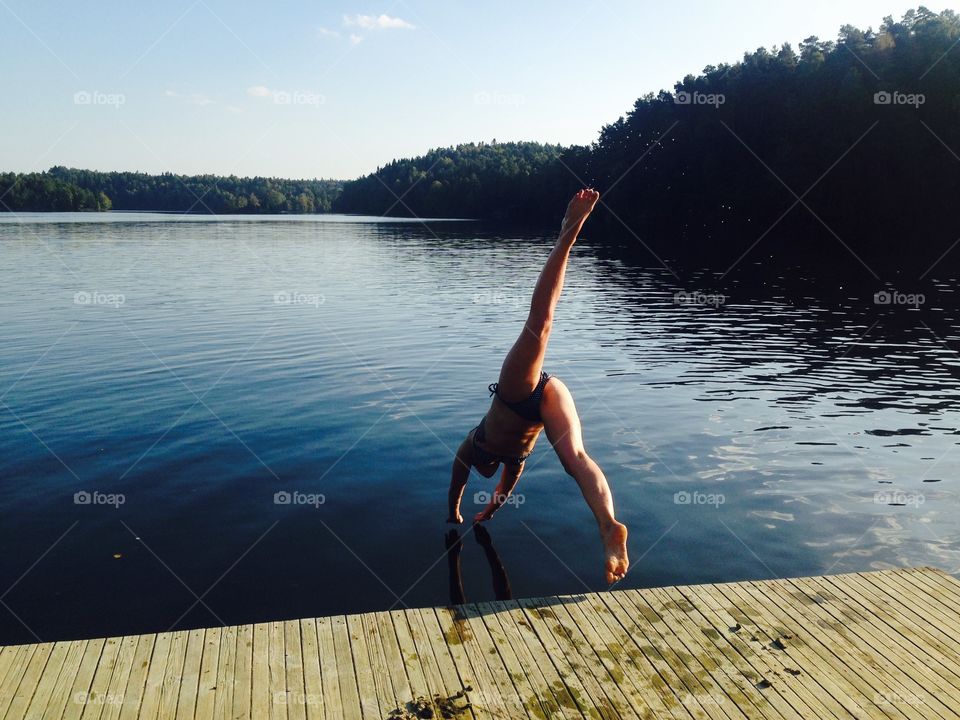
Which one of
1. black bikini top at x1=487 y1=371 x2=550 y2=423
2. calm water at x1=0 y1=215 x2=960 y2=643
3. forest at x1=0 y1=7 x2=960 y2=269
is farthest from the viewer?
forest at x1=0 y1=7 x2=960 y2=269

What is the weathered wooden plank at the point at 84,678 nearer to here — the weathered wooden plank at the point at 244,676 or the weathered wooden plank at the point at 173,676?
the weathered wooden plank at the point at 173,676

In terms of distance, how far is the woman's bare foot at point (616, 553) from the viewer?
583 cm

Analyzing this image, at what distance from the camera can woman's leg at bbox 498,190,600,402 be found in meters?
6.20

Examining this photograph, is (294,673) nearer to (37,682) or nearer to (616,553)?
(37,682)

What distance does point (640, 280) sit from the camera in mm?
44156

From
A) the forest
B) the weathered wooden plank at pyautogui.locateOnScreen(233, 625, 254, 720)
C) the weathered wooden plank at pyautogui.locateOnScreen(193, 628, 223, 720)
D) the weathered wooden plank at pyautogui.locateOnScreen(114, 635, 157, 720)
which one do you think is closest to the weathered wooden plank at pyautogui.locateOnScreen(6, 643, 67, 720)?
the weathered wooden plank at pyautogui.locateOnScreen(114, 635, 157, 720)

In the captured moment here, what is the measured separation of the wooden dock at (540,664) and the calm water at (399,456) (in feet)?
6.08

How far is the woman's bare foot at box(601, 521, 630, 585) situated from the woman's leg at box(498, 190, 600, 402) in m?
1.65

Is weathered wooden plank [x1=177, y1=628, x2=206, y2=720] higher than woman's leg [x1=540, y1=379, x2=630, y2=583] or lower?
lower

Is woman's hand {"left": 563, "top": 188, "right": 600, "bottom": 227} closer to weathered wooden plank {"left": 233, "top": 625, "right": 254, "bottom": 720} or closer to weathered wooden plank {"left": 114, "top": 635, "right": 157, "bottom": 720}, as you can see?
weathered wooden plank {"left": 233, "top": 625, "right": 254, "bottom": 720}

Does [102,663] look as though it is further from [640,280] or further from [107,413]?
[640,280]

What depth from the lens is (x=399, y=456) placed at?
12.5m

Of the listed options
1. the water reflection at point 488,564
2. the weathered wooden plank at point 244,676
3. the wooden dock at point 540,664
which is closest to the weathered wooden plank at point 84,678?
the wooden dock at point 540,664

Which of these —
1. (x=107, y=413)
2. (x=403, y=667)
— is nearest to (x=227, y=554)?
(x=403, y=667)
